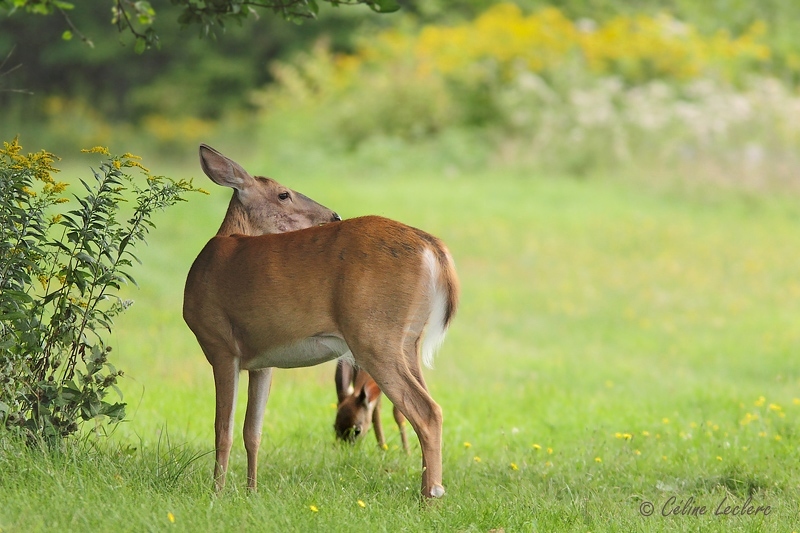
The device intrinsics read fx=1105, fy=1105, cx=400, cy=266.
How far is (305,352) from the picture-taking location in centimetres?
470

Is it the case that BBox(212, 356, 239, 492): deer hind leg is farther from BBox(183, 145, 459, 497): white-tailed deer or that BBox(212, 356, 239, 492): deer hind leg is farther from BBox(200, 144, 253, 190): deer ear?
BBox(200, 144, 253, 190): deer ear

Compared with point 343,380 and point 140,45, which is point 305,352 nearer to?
point 343,380

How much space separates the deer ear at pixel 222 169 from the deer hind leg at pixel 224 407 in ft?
3.25

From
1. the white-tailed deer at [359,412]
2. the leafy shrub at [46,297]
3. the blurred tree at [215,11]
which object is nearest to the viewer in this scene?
the leafy shrub at [46,297]

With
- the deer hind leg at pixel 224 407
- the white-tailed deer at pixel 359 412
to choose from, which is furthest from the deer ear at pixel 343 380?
the deer hind leg at pixel 224 407

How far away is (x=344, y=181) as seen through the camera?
16.9 meters

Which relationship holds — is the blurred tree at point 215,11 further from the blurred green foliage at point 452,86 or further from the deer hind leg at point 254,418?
the blurred green foliage at point 452,86

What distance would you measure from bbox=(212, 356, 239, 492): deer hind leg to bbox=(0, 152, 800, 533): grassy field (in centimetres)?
11

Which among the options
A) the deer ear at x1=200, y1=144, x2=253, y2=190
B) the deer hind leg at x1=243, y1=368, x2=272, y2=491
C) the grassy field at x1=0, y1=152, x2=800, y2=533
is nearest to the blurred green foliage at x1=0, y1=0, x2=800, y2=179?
the grassy field at x1=0, y1=152, x2=800, y2=533

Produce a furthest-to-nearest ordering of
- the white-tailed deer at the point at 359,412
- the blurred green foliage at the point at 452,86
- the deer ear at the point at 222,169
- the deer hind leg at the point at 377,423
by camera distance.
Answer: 1. the blurred green foliage at the point at 452,86
2. the deer hind leg at the point at 377,423
3. the white-tailed deer at the point at 359,412
4. the deer ear at the point at 222,169

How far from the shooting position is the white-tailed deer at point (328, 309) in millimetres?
4531

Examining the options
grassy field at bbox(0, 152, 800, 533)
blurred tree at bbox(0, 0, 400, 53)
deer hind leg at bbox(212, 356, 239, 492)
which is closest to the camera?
grassy field at bbox(0, 152, 800, 533)

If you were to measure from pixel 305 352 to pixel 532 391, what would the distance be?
365 centimetres

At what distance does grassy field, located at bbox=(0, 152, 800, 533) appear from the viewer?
14.5 ft
